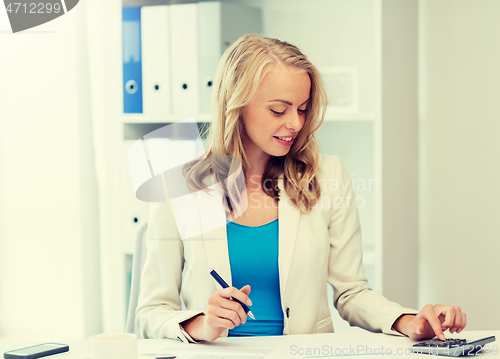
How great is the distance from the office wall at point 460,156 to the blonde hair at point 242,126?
59cm

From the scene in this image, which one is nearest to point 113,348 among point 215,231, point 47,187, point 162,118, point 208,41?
point 215,231

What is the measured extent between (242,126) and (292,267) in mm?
400

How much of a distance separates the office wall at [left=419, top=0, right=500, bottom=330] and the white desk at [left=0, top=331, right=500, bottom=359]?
2.25ft

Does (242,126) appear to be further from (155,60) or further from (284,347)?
(284,347)

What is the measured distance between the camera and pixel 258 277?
1123 mm

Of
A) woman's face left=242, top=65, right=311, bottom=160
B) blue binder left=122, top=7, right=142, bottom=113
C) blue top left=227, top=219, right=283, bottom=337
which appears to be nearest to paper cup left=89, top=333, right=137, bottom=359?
blue top left=227, top=219, right=283, bottom=337

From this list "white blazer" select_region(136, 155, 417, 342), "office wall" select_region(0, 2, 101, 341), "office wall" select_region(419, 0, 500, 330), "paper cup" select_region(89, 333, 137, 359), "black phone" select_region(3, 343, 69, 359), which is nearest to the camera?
"paper cup" select_region(89, 333, 137, 359)

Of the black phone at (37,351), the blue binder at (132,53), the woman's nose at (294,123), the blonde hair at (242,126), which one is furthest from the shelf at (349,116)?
the black phone at (37,351)

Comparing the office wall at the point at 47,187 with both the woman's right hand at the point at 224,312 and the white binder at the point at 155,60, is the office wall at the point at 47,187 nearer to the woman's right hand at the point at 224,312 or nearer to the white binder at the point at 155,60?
the white binder at the point at 155,60

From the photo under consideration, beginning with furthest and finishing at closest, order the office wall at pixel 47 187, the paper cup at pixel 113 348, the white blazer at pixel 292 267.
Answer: the office wall at pixel 47 187, the white blazer at pixel 292 267, the paper cup at pixel 113 348

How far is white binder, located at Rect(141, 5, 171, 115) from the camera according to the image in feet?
5.10

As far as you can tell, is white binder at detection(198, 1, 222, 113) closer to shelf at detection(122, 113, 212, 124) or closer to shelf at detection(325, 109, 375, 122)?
shelf at detection(122, 113, 212, 124)

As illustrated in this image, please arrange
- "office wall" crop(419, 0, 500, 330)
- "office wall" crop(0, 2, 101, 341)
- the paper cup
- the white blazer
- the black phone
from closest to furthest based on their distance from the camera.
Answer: the paper cup < the black phone < the white blazer < "office wall" crop(419, 0, 500, 330) < "office wall" crop(0, 2, 101, 341)

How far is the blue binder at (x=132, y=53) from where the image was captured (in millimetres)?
1572
